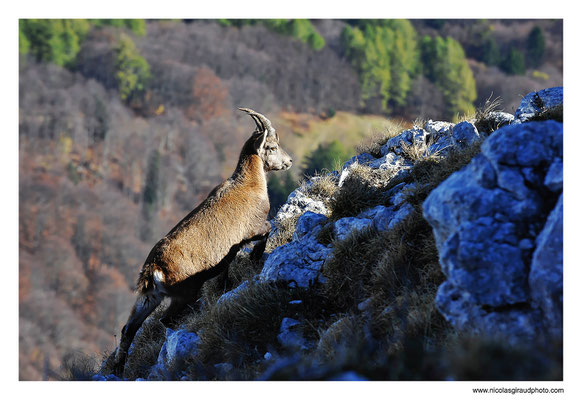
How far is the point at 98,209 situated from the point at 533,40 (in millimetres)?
98818

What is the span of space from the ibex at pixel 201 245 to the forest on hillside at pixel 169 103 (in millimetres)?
81098

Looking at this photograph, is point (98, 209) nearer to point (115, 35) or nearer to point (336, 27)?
point (115, 35)

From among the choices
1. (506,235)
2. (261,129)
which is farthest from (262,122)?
(506,235)

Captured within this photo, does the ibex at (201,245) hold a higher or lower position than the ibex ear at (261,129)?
lower

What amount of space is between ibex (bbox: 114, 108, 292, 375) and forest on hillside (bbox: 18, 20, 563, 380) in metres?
81.1

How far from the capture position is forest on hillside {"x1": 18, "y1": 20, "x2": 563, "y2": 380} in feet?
320

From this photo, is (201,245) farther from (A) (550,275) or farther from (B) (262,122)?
(A) (550,275)

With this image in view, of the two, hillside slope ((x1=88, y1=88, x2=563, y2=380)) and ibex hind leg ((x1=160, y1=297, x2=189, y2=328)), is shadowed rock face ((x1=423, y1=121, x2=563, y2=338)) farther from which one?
ibex hind leg ((x1=160, y1=297, x2=189, y2=328))

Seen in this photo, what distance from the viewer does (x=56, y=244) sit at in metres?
97.2

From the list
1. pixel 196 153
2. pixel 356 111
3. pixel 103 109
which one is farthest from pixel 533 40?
pixel 103 109

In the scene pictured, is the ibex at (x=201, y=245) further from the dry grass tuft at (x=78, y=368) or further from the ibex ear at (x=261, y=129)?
the dry grass tuft at (x=78, y=368)

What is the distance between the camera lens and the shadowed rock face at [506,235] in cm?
431

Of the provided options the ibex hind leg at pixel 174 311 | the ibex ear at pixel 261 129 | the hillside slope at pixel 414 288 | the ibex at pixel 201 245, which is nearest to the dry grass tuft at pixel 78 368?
the hillside slope at pixel 414 288

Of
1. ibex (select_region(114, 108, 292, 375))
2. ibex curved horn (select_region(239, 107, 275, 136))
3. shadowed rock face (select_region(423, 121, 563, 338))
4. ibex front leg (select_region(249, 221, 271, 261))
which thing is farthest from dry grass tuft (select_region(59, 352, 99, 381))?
shadowed rock face (select_region(423, 121, 563, 338))
